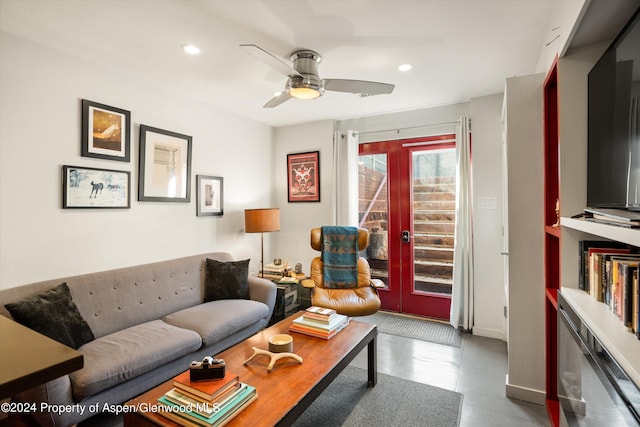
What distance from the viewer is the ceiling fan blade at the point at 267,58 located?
1649 millimetres

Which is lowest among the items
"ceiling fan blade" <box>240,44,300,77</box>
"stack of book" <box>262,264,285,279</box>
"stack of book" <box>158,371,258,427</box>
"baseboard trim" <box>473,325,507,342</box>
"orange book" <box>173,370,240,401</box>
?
"baseboard trim" <box>473,325,507,342</box>

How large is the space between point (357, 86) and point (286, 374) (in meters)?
1.91

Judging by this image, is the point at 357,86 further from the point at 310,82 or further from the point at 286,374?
the point at 286,374

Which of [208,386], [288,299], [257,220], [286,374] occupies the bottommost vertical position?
[288,299]

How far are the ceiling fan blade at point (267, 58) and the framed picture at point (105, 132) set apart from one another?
1.65 m

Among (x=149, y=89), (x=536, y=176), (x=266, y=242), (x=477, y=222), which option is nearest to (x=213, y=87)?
Result: (x=149, y=89)

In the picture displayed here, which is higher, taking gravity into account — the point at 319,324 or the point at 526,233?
the point at 526,233

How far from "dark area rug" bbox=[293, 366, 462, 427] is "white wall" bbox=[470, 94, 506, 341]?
1.35m

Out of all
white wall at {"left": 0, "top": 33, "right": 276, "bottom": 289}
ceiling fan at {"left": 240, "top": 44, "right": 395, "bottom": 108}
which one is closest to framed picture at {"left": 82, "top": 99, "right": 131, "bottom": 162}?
white wall at {"left": 0, "top": 33, "right": 276, "bottom": 289}

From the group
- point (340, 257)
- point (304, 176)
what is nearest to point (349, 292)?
point (340, 257)

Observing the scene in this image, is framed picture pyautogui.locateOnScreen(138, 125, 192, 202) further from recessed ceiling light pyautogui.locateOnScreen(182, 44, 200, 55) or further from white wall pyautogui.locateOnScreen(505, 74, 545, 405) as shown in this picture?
white wall pyautogui.locateOnScreen(505, 74, 545, 405)

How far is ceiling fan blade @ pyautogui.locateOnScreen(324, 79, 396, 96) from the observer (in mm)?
2156

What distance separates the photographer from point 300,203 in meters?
4.45

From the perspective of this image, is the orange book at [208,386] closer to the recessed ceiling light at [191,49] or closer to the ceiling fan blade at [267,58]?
the ceiling fan blade at [267,58]
